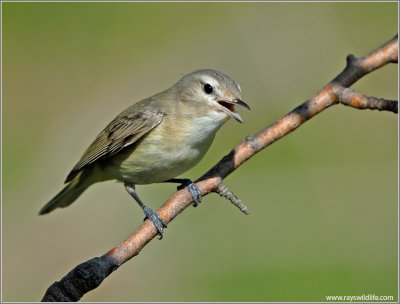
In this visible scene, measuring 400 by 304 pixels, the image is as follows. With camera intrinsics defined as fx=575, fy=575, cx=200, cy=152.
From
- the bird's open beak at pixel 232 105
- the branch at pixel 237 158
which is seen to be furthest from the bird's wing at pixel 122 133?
the branch at pixel 237 158

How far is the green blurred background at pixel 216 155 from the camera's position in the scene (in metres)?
5.52

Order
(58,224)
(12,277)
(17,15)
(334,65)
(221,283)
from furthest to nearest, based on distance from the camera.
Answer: (17,15)
(334,65)
(58,224)
(12,277)
(221,283)

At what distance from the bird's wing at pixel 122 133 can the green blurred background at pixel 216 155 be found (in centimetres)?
167

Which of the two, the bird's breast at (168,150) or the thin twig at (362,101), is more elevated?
the bird's breast at (168,150)

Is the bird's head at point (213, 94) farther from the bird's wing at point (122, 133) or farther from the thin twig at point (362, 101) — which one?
the thin twig at point (362, 101)

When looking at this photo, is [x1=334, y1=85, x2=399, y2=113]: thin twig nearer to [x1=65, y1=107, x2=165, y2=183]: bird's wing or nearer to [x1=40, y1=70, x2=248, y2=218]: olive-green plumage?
[x1=40, y1=70, x2=248, y2=218]: olive-green plumage

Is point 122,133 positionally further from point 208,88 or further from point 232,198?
point 232,198

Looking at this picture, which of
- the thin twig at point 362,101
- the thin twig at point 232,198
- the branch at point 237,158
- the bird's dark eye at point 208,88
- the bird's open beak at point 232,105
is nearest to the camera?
the branch at point 237,158

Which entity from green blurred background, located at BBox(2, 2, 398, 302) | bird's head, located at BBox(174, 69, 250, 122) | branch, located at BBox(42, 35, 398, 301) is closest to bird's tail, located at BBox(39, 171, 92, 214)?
green blurred background, located at BBox(2, 2, 398, 302)

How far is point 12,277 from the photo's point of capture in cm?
580

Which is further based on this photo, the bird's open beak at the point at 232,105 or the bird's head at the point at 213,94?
the bird's head at the point at 213,94

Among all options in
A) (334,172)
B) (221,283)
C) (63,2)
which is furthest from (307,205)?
(63,2)

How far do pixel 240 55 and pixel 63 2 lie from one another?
2726 millimetres

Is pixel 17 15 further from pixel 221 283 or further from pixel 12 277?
pixel 221 283
